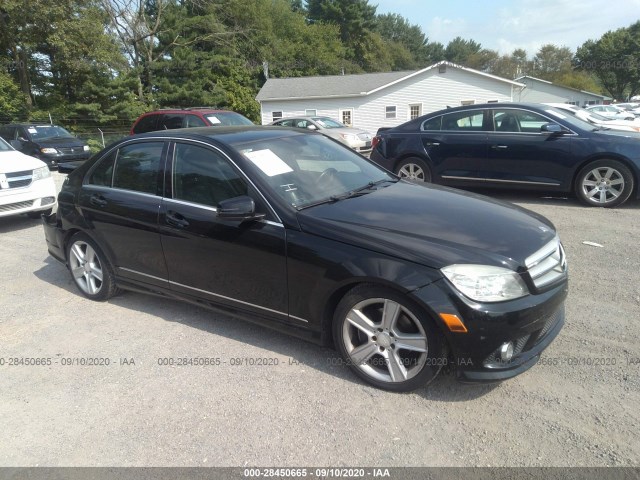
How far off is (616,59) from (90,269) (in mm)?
81008

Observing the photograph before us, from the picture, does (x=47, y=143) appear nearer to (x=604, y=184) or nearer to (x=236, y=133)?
(x=236, y=133)

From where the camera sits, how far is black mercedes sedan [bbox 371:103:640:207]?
22.2 ft

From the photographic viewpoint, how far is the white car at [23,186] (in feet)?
23.8

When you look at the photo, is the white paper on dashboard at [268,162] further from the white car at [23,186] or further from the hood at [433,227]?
the white car at [23,186]

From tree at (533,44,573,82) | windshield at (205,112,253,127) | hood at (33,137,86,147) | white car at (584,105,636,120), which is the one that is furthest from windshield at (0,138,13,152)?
tree at (533,44,573,82)

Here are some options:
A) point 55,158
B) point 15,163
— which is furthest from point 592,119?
point 55,158

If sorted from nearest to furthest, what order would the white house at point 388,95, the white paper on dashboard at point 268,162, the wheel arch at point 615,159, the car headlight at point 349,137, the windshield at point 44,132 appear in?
the white paper on dashboard at point 268,162
the wheel arch at point 615,159
the windshield at point 44,132
the car headlight at point 349,137
the white house at point 388,95

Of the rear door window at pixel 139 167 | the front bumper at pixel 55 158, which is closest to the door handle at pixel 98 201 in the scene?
the rear door window at pixel 139 167

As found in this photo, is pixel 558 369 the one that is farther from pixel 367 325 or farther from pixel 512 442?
pixel 367 325

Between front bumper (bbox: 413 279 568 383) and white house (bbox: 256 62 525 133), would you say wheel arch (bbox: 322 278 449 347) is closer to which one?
front bumper (bbox: 413 279 568 383)

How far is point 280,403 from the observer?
116 inches

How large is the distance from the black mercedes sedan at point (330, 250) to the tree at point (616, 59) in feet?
257

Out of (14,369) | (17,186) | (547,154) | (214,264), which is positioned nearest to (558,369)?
(214,264)

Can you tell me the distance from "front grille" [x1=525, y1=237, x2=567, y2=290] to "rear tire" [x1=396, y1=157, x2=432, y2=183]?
5.10 m
